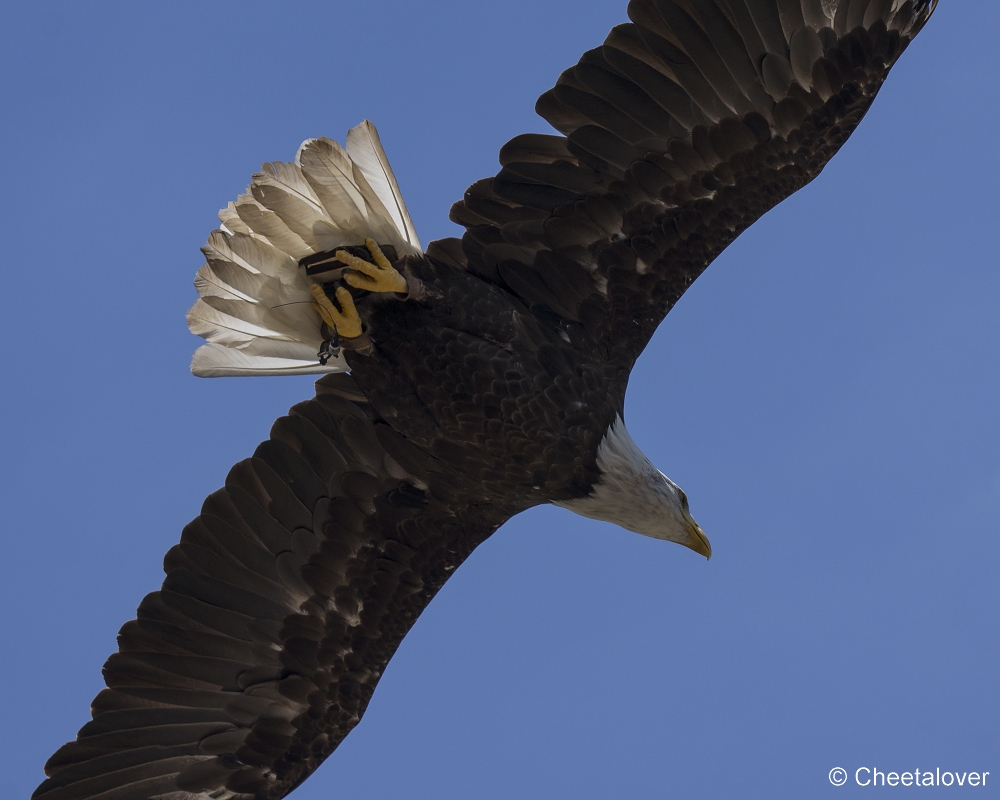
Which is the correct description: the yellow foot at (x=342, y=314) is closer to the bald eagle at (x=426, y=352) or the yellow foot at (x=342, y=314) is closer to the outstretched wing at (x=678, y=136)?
the bald eagle at (x=426, y=352)

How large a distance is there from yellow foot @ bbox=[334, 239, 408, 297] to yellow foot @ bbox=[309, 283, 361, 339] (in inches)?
3.5

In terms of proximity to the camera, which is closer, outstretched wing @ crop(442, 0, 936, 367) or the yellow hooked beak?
outstretched wing @ crop(442, 0, 936, 367)

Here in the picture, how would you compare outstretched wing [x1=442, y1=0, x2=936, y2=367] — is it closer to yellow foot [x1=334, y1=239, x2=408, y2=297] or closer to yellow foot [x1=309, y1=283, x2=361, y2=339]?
yellow foot [x1=334, y1=239, x2=408, y2=297]

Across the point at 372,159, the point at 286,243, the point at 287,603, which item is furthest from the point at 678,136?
the point at 287,603

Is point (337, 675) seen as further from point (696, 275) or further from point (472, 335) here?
point (696, 275)

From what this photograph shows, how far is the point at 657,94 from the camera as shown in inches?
241

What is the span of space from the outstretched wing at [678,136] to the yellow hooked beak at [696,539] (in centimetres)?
118

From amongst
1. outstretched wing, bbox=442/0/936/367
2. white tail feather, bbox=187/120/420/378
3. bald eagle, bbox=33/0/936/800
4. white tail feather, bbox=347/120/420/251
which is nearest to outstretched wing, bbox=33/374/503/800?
bald eagle, bbox=33/0/936/800

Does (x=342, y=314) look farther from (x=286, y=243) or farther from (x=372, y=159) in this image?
(x=372, y=159)

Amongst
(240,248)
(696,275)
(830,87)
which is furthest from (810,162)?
(240,248)

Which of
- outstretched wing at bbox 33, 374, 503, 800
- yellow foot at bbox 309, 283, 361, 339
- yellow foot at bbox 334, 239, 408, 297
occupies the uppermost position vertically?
yellow foot at bbox 334, 239, 408, 297

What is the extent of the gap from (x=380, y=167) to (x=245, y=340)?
47.9 inches

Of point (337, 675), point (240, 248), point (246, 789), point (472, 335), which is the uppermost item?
point (240, 248)

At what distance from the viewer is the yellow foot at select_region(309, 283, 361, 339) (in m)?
6.42
